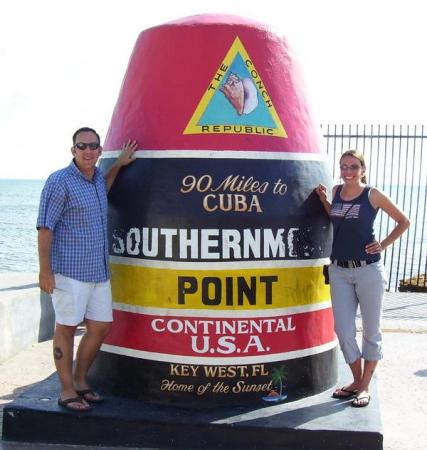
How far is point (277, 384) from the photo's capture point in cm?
500

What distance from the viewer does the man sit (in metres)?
4.58

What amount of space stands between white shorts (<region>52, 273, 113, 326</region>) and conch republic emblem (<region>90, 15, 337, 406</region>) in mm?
299

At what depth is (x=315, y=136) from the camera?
5402mm

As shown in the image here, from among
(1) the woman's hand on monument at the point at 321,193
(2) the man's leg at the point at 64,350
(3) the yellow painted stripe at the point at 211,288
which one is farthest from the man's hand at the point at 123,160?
(1) the woman's hand on monument at the point at 321,193

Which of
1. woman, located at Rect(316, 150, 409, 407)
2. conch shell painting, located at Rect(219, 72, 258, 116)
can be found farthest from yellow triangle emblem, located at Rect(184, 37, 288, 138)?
woman, located at Rect(316, 150, 409, 407)

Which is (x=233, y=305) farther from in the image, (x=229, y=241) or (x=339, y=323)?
(x=339, y=323)

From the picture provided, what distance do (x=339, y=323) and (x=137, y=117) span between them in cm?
210

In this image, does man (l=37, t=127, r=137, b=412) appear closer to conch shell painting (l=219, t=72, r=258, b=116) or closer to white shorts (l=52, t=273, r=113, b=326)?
white shorts (l=52, t=273, r=113, b=326)

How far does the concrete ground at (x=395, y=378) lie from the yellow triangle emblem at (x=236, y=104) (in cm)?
233

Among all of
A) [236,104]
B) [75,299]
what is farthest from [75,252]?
[236,104]

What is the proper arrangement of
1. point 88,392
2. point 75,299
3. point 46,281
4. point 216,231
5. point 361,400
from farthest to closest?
1. point 88,392
2. point 361,400
3. point 216,231
4. point 75,299
5. point 46,281

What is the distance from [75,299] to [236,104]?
5.73 ft

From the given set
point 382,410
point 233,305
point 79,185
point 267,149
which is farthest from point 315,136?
point 382,410

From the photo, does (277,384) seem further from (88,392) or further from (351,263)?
(88,392)
